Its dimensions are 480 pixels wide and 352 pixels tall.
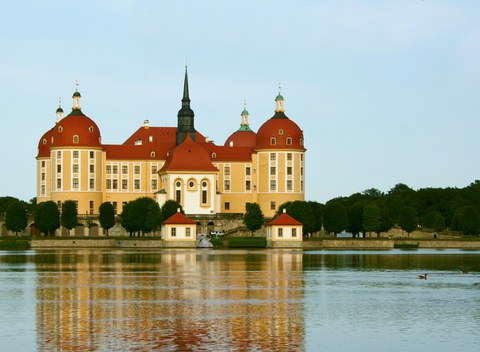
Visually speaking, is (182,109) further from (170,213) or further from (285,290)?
(285,290)

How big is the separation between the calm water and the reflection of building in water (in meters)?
0.03

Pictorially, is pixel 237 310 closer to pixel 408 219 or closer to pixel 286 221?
pixel 286 221

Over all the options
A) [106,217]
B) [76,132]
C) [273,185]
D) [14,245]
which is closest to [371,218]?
[273,185]

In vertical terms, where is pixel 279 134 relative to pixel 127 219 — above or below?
above

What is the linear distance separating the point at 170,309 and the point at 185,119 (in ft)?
Answer: 315

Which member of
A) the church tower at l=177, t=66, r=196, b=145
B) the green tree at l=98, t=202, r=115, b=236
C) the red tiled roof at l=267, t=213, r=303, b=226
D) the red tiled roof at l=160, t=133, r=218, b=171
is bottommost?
the red tiled roof at l=267, t=213, r=303, b=226

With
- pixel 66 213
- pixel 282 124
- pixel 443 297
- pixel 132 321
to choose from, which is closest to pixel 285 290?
pixel 443 297

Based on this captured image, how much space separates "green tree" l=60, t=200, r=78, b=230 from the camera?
112 m

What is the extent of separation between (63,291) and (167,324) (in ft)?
41.6

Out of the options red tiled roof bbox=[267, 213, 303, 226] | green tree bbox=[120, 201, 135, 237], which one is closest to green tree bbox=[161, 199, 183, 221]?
green tree bbox=[120, 201, 135, 237]

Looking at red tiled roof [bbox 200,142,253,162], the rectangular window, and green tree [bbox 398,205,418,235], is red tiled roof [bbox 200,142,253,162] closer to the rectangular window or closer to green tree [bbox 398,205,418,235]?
the rectangular window

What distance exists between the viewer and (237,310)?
34281 mm

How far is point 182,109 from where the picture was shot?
130125 millimetres

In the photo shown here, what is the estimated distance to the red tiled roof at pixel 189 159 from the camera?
120 meters
